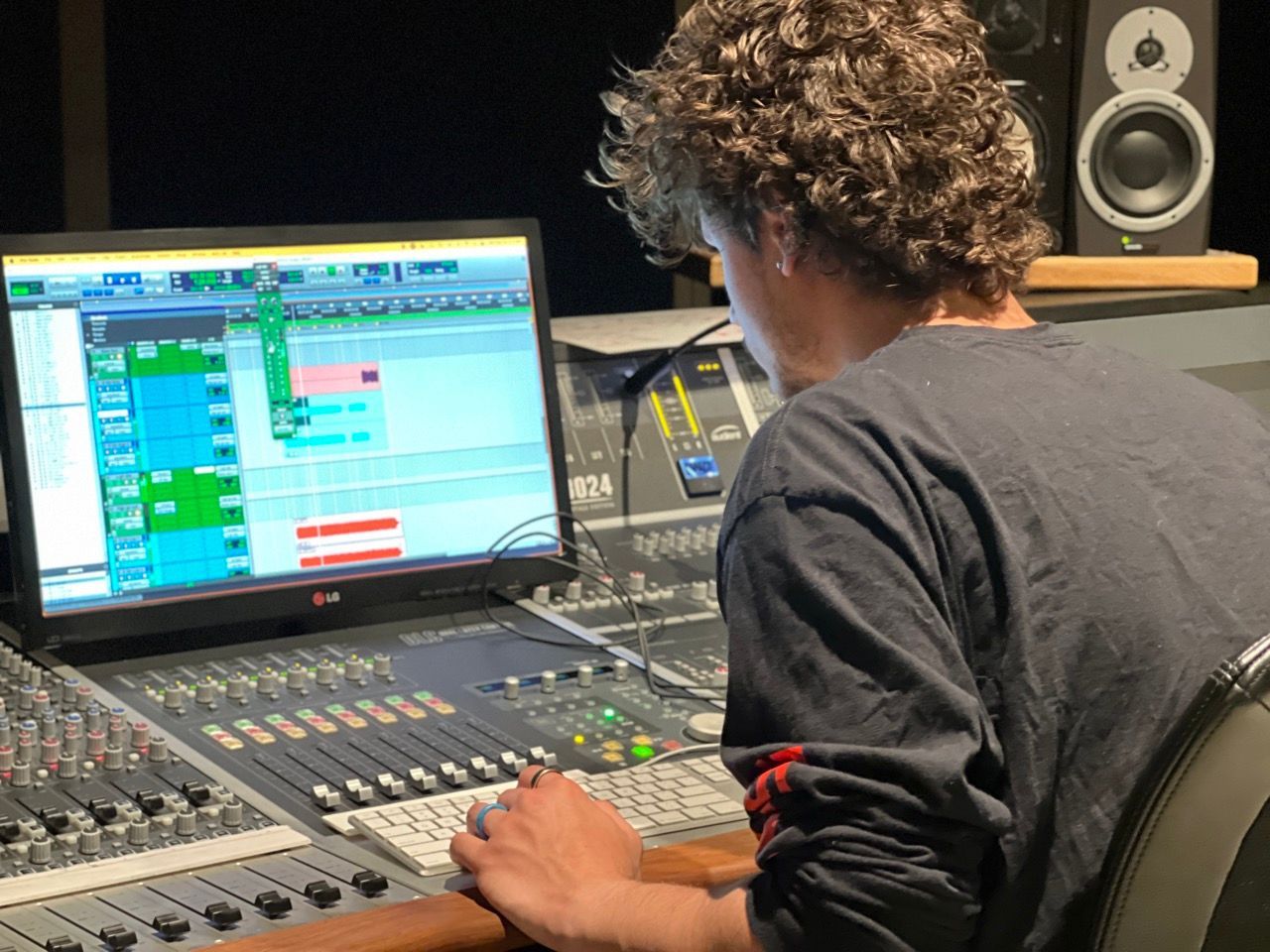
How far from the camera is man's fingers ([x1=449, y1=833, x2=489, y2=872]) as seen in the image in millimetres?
1279

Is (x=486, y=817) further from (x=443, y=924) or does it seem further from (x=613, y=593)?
(x=613, y=593)

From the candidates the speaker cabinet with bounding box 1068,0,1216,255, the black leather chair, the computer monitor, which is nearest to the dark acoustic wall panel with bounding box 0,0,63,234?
the computer monitor

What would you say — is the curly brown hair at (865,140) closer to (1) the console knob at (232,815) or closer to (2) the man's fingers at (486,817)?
(2) the man's fingers at (486,817)

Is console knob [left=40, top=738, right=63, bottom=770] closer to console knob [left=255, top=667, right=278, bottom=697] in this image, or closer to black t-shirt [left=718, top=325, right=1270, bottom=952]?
console knob [left=255, top=667, right=278, bottom=697]

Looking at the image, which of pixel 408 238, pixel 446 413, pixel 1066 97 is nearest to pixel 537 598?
pixel 446 413

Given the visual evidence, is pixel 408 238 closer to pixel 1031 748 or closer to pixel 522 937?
pixel 522 937

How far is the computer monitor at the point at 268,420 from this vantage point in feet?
5.66

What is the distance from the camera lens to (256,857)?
1311 mm

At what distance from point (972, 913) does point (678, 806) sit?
419mm

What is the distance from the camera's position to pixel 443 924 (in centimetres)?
120

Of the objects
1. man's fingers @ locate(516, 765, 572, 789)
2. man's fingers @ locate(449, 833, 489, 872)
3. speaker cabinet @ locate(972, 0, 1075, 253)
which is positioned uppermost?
speaker cabinet @ locate(972, 0, 1075, 253)

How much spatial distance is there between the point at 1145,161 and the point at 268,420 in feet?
4.77

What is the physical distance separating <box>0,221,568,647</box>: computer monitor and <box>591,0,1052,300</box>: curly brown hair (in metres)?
0.70

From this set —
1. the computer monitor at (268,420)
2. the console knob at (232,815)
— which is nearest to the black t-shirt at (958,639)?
the console knob at (232,815)
